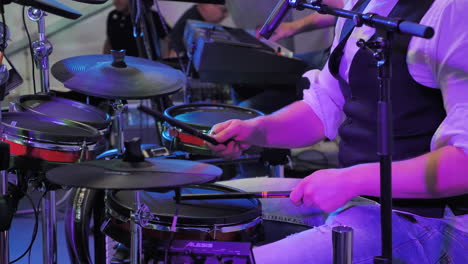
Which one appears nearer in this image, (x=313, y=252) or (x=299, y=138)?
(x=313, y=252)

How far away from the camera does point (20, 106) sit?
5.67 feet

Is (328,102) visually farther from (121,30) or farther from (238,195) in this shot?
(121,30)

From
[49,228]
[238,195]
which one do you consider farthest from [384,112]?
[49,228]

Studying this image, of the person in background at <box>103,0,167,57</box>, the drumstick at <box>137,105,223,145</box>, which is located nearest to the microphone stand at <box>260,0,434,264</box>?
the drumstick at <box>137,105,223,145</box>

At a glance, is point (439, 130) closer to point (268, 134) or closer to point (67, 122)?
point (268, 134)

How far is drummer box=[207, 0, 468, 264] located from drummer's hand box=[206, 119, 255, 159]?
296mm

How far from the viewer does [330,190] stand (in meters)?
1.14

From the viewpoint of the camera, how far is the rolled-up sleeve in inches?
62.4

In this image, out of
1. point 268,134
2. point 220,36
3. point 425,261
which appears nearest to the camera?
point 425,261

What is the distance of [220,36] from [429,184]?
6.60 feet

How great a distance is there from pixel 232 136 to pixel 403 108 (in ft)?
1.61

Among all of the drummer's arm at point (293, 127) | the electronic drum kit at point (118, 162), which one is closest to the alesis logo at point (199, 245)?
the electronic drum kit at point (118, 162)

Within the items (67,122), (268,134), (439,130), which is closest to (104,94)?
(67,122)

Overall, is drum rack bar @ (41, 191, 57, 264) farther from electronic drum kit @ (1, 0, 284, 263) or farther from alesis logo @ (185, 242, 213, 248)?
alesis logo @ (185, 242, 213, 248)
